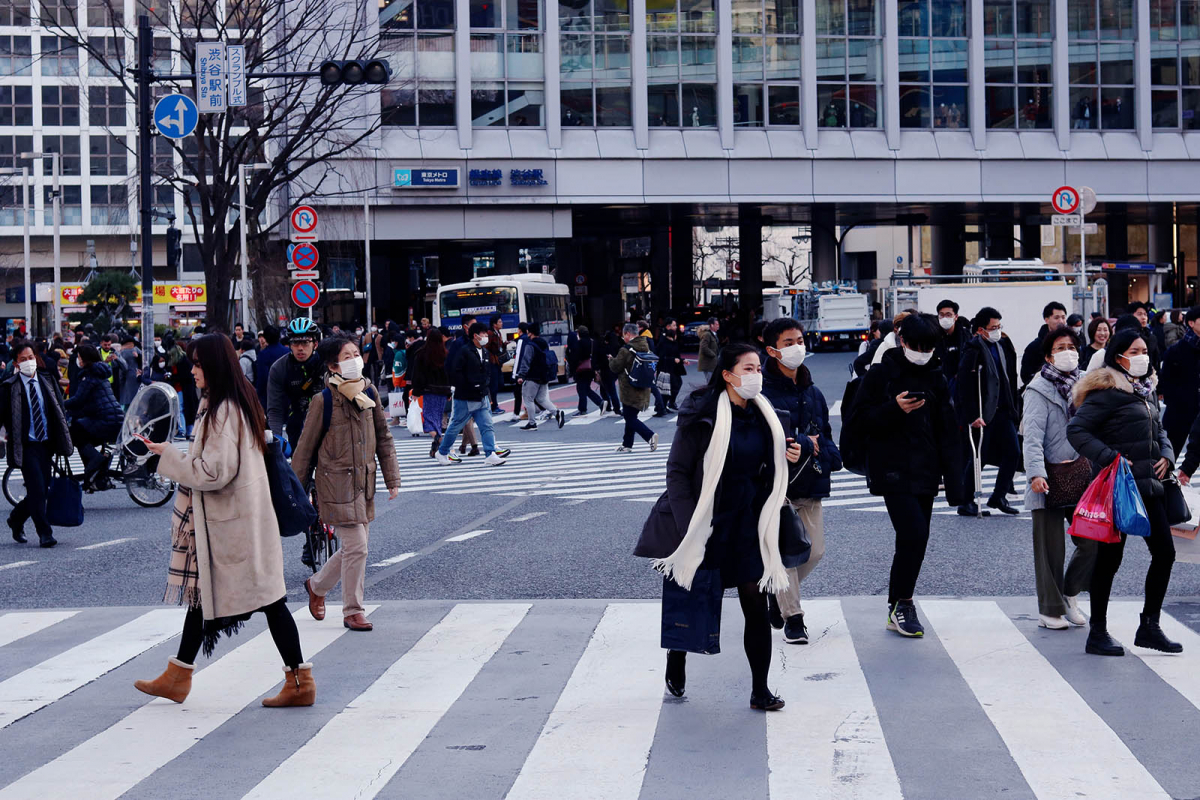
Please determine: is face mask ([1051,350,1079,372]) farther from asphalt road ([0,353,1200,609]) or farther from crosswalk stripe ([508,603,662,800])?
crosswalk stripe ([508,603,662,800])

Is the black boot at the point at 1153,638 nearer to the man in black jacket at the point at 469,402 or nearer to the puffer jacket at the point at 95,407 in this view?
the puffer jacket at the point at 95,407

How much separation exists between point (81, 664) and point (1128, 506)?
5.44 m

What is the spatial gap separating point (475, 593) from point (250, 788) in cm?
446

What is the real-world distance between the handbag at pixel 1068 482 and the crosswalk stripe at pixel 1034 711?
758 millimetres

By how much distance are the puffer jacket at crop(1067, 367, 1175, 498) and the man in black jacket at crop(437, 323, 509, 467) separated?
489 inches

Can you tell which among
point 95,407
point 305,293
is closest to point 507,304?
point 305,293

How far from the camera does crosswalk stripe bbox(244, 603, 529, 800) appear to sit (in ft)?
18.2

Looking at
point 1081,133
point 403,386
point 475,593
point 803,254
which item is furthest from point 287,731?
point 803,254

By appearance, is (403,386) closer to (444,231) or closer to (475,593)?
(475,593)

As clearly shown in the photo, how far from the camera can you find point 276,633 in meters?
6.64

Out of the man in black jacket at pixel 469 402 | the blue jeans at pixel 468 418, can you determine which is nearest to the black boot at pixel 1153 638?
the man in black jacket at pixel 469 402

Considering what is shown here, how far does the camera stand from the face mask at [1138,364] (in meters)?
7.49

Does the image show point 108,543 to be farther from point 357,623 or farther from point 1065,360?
point 1065,360

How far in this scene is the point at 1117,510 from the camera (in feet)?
23.8
